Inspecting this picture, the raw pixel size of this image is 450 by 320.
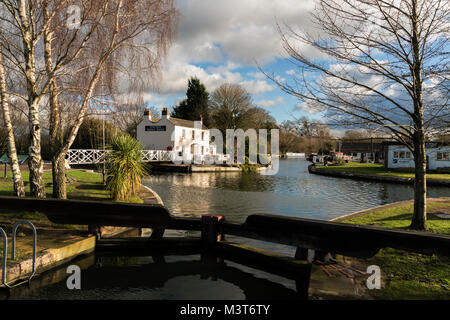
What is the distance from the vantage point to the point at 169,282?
5484 millimetres

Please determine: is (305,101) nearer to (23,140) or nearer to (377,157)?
(23,140)

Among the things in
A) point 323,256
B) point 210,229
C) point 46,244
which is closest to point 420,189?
point 323,256

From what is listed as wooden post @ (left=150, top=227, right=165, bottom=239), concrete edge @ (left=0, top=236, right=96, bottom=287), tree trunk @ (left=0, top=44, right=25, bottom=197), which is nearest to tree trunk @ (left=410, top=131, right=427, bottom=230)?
wooden post @ (left=150, top=227, right=165, bottom=239)

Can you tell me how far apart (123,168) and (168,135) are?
33.1m

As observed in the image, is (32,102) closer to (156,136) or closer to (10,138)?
(10,138)

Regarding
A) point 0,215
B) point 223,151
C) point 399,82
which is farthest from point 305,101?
point 223,151

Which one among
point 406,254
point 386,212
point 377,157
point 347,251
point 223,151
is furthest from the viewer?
point 377,157

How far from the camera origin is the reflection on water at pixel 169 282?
4.89m

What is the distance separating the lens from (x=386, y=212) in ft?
35.2

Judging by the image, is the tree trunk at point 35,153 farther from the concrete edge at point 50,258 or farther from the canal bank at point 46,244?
the concrete edge at point 50,258

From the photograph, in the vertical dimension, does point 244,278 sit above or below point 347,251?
below

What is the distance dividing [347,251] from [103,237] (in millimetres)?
5571

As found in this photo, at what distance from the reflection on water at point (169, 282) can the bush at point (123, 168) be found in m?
5.11

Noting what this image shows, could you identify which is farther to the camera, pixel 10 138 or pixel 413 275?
pixel 10 138
